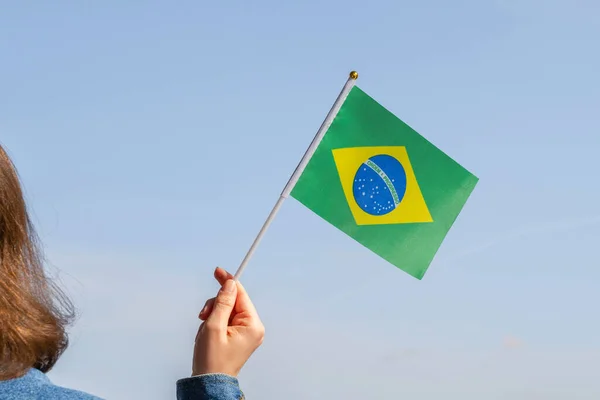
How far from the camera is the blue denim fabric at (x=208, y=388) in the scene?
4398 mm

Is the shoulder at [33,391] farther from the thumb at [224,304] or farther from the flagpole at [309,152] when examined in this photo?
the flagpole at [309,152]

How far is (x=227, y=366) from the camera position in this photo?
4777 millimetres

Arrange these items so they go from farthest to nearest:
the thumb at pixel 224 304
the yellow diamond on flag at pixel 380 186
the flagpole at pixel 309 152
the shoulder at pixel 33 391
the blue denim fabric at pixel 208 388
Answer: the yellow diamond on flag at pixel 380 186 → the flagpole at pixel 309 152 → the thumb at pixel 224 304 → the blue denim fabric at pixel 208 388 → the shoulder at pixel 33 391

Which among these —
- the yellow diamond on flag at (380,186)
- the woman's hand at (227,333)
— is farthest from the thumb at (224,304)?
the yellow diamond on flag at (380,186)

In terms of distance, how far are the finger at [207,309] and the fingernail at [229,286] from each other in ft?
0.34

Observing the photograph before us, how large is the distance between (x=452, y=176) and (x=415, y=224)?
649 millimetres

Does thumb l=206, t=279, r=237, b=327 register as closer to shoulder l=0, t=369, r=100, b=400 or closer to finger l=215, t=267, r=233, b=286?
finger l=215, t=267, r=233, b=286

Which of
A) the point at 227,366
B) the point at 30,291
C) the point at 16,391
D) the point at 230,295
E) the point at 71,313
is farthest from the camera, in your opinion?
the point at 230,295

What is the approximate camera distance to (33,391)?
3.21 meters

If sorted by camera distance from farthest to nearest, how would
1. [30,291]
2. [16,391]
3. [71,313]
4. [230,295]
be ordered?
[230,295]
[71,313]
[30,291]
[16,391]

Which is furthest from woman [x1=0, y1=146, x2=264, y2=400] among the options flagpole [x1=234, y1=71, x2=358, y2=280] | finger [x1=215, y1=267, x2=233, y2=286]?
flagpole [x1=234, y1=71, x2=358, y2=280]

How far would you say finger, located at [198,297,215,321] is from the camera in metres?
5.25

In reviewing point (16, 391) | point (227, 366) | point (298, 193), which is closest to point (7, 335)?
point (16, 391)

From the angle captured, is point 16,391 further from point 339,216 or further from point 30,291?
point 339,216
